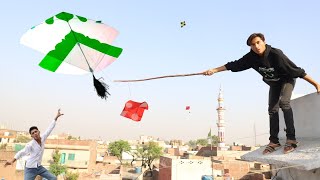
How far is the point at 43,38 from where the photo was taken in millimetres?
5129

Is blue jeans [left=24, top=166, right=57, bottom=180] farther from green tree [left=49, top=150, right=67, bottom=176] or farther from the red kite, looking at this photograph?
green tree [left=49, top=150, right=67, bottom=176]

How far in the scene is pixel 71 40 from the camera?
520cm

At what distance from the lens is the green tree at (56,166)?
120 ft

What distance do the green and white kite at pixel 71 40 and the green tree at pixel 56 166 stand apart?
113 ft

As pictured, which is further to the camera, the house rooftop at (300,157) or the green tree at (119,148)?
the green tree at (119,148)

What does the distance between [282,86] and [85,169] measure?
39662mm

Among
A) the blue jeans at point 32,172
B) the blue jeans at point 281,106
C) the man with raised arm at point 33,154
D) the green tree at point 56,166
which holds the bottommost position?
the green tree at point 56,166

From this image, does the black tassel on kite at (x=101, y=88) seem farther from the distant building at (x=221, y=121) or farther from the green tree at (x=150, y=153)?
the distant building at (x=221, y=121)

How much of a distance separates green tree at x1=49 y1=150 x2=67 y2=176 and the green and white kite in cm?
3454

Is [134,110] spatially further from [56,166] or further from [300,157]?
[56,166]

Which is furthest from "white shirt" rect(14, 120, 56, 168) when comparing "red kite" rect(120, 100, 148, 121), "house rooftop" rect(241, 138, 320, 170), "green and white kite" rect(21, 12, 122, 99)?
"red kite" rect(120, 100, 148, 121)

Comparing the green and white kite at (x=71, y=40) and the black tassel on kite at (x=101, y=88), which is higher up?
the green and white kite at (x=71, y=40)

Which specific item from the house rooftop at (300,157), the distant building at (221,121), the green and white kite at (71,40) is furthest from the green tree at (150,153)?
the house rooftop at (300,157)

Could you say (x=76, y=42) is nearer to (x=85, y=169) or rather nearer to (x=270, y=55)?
(x=270, y=55)
